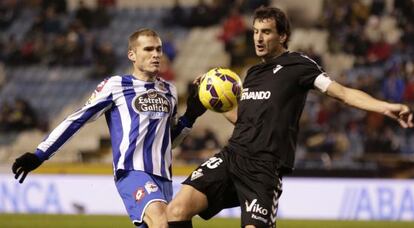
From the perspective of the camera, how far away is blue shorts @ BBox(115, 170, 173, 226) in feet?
24.8

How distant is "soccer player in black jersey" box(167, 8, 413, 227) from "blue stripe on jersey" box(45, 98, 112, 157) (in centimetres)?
103

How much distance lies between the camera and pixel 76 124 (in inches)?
309

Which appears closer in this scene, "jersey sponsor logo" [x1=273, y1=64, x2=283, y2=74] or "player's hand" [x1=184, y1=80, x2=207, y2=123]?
"jersey sponsor logo" [x1=273, y1=64, x2=283, y2=74]

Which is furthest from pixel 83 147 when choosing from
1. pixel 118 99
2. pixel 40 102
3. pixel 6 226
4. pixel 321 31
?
pixel 118 99

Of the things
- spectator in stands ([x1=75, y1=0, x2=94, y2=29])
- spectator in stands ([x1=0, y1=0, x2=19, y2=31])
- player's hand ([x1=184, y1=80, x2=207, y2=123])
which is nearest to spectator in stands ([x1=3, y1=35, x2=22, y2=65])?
spectator in stands ([x1=0, y1=0, x2=19, y2=31])

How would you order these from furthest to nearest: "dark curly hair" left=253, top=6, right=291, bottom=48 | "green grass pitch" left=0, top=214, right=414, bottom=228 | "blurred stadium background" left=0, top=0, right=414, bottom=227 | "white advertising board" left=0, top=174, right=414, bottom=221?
"blurred stadium background" left=0, top=0, right=414, bottom=227 < "white advertising board" left=0, top=174, right=414, bottom=221 < "green grass pitch" left=0, top=214, right=414, bottom=228 < "dark curly hair" left=253, top=6, right=291, bottom=48

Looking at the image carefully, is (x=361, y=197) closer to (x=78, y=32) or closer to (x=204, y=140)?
(x=204, y=140)

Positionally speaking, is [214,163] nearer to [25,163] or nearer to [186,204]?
[186,204]

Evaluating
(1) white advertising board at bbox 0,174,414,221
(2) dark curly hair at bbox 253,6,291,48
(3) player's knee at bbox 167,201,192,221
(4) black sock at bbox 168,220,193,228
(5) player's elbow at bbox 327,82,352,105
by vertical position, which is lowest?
(1) white advertising board at bbox 0,174,414,221

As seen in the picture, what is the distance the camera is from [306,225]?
552 inches

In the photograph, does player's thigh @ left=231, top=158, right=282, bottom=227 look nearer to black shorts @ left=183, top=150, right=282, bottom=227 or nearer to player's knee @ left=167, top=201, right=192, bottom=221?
black shorts @ left=183, top=150, right=282, bottom=227

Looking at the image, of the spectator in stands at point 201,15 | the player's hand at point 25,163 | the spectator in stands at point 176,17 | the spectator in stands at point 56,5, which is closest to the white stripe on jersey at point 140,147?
the player's hand at point 25,163

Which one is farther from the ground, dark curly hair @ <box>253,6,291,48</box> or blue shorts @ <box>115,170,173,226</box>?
dark curly hair @ <box>253,6,291,48</box>

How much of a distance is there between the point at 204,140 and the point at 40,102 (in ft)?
16.6
